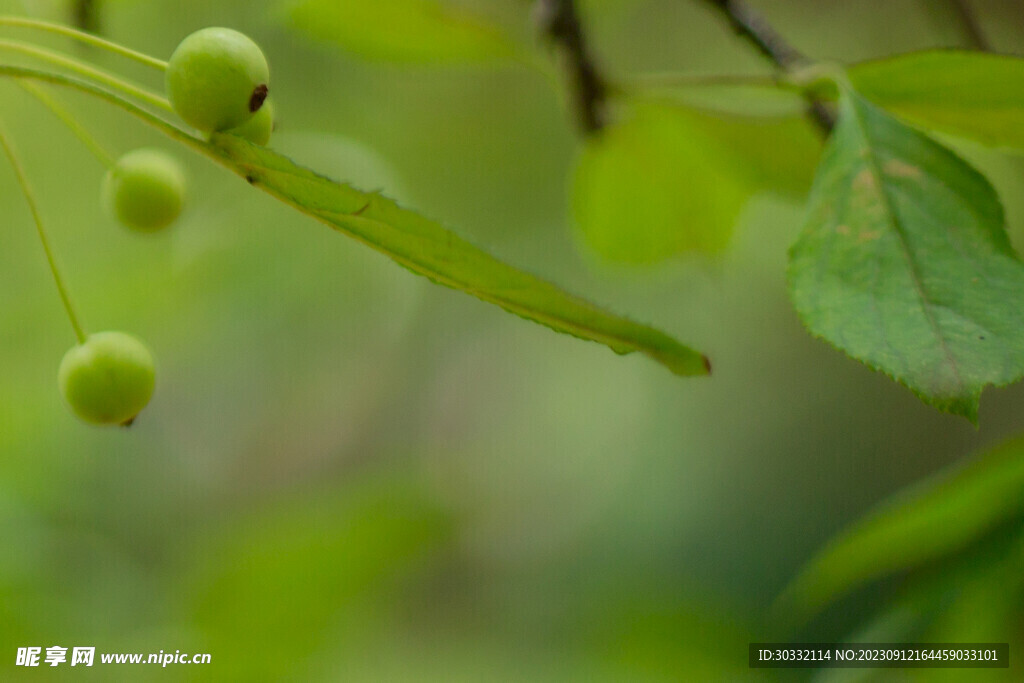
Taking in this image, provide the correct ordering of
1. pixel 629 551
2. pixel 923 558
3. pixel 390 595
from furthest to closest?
pixel 629 551, pixel 390 595, pixel 923 558

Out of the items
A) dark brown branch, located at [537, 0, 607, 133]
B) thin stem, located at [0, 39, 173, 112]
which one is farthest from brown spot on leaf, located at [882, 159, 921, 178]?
thin stem, located at [0, 39, 173, 112]

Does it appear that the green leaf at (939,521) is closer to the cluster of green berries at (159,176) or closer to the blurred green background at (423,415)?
the blurred green background at (423,415)

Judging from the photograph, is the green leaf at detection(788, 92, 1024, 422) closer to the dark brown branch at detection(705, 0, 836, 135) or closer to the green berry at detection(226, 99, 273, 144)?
the dark brown branch at detection(705, 0, 836, 135)

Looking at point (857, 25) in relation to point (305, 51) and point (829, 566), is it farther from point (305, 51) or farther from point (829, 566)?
point (829, 566)

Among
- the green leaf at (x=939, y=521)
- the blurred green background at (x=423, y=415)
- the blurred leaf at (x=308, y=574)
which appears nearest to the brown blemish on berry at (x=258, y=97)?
the blurred green background at (x=423, y=415)

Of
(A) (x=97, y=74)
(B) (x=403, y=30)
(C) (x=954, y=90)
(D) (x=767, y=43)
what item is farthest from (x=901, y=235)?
(B) (x=403, y=30)

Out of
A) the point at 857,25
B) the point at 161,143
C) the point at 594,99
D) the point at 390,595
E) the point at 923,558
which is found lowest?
the point at 923,558

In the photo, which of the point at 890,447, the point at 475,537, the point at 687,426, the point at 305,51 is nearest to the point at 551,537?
the point at 475,537
